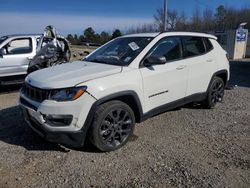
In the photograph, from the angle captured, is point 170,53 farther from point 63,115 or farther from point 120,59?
point 63,115

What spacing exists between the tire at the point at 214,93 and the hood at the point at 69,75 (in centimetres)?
257

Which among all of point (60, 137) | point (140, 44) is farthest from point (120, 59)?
point (60, 137)

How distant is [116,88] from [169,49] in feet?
5.02

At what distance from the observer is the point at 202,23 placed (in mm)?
55469

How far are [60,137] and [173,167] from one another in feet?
5.19

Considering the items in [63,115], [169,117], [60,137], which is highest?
[63,115]

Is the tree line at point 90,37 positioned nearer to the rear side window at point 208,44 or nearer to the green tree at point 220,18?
the green tree at point 220,18

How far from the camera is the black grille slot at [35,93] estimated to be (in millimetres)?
4062

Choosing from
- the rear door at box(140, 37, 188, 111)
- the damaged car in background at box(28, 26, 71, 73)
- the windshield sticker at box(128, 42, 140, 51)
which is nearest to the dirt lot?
the rear door at box(140, 37, 188, 111)

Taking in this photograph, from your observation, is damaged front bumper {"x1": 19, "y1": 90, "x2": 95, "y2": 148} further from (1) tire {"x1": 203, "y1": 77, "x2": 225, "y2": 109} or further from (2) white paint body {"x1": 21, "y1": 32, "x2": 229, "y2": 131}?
(1) tire {"x1": 203, "y1": 77, "x2": 225, "y2": 109}

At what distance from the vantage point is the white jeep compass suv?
3.97 metres

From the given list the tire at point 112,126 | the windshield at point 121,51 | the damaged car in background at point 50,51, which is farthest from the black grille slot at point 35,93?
the damaged car in background at point 50,51

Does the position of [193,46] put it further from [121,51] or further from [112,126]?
[112,126]

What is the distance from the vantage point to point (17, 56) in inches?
347
